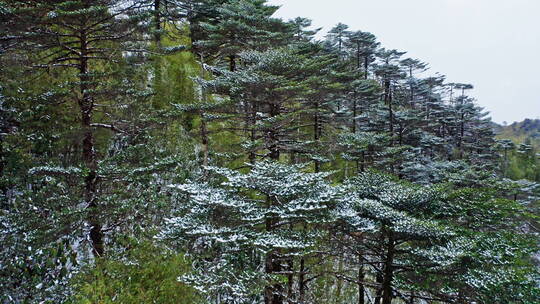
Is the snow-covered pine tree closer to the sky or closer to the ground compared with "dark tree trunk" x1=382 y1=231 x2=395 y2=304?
closer to the sky

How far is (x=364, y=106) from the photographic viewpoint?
2053cm

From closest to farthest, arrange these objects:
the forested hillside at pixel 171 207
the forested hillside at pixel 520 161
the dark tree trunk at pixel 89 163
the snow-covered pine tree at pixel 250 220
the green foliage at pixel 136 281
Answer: the green foliage at pixel 136 281 < the snow-covered pine tree at pixel 250 220 < the forested hillside at pixel 171 207 < the dark tree trunk at pixel 89 163 < the forested hillside at pixel 520 161

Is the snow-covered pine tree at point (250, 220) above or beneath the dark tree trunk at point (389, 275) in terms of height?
above

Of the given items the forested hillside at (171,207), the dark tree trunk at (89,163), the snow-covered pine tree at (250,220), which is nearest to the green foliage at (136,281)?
the forested hillside at (171,207)

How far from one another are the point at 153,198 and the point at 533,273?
837 centimetres

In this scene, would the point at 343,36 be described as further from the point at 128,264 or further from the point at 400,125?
the point at 128,264

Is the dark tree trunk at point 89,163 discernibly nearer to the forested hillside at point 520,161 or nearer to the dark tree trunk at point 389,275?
the dark tree trunk at point 389,275

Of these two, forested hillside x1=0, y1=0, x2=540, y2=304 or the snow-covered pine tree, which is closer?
the snow-covered pine tree

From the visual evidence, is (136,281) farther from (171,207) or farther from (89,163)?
(171,207)

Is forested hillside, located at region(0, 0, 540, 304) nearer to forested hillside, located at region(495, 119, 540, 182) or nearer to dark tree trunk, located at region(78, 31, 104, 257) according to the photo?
dark tree trunk, located at region(78, 31, 104, 257)

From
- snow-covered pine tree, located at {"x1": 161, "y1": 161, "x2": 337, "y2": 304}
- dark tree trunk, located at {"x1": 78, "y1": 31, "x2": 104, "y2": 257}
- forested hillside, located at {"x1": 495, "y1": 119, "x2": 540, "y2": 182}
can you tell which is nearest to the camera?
snow-covered pine tree, located at {"x1": 161, "y1": 161, "x2": 337, "y2": 304}

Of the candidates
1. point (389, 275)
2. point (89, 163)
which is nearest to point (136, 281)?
point (89, 163)

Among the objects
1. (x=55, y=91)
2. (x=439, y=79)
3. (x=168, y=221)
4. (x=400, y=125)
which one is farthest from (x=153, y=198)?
(x=439, y=79)

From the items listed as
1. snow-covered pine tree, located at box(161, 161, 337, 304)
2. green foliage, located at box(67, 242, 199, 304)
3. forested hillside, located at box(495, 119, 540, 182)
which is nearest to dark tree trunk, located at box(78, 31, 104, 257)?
green foliage, located at box(67, 242, 199, 304)
